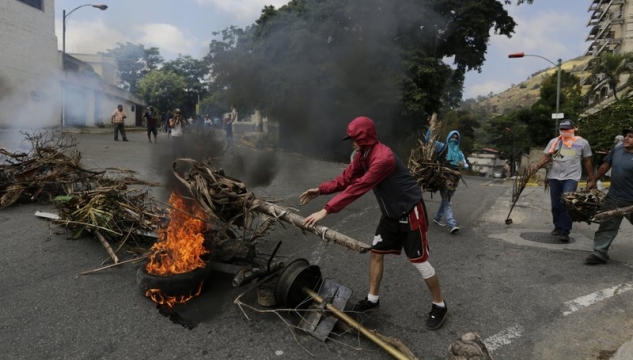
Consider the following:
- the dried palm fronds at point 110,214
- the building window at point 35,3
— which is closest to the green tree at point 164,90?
the building window at point 35,3

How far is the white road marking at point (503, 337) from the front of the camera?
2.83 meters

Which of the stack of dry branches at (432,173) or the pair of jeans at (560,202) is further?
the stack of dry branches at (432,173)

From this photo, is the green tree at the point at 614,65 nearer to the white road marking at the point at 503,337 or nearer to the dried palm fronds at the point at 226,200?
the white road marking at the point at 503,337

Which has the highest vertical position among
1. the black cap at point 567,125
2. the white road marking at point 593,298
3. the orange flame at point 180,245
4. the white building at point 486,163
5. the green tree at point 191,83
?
the green tree at point 191,83

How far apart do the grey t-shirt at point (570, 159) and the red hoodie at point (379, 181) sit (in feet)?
10.9

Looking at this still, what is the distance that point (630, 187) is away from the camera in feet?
14.1

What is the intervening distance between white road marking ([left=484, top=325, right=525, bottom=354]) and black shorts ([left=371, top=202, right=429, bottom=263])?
762 mm

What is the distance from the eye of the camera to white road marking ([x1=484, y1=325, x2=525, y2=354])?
9.29 feet

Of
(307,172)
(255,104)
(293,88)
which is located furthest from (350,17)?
(307,172)

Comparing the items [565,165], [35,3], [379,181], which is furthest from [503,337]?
[35,3]

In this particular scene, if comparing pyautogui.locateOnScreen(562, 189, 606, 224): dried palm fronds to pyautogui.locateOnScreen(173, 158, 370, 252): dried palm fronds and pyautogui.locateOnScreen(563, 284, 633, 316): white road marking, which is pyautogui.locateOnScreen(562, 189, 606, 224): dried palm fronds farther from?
pyautogui.locateOnScreen(173, 158, 370, 252): dried palm fronds

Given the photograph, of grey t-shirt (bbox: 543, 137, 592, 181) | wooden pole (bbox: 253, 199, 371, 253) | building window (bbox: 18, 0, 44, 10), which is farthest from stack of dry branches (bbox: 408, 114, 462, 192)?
building window (bbox: 18, 0, 44, 10)

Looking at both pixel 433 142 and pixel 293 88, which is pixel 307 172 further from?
pixel 433 142

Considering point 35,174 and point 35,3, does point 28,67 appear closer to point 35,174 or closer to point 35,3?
point 35,3
